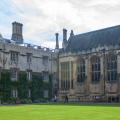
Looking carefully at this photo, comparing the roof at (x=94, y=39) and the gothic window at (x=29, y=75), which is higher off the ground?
the roof at (x=94, y=39)

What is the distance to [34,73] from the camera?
48.8 m

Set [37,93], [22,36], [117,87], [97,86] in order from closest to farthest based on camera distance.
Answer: [117,87]
[97,86]
[37,93]
[22,36]

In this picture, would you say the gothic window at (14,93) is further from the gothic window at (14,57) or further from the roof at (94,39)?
the roof at (94,39)

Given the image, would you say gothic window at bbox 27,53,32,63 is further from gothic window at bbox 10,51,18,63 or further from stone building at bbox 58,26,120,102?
stone building at bbox 58,26,120,102

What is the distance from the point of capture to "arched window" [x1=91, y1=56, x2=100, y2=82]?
4597cm

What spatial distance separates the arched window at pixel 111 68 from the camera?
43.5 m

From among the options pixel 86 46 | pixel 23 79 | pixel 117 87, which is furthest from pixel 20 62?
pixel 117 87

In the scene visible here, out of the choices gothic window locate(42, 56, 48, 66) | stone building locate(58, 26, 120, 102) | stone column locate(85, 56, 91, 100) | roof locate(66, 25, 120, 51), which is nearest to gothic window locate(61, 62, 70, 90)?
stone building locate(58, 26, 120, 102)

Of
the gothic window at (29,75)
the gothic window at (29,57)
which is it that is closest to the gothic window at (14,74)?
the gothic window at (29,75)

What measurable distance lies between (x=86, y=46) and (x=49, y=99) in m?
9.73

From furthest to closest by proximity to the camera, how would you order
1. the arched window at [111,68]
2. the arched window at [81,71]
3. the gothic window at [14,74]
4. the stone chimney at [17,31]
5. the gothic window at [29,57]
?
the stone chimney at [17,31] < the gothic window at [29,57] < the arched window at [81,71] < the gothic window at [14,74] < the arched window at [111,68]

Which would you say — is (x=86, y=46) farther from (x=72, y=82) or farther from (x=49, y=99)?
(x=49, y=99)

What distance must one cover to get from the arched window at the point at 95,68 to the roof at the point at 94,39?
1.95m

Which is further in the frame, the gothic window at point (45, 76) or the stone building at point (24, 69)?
the gothic window at point (45, 76)
